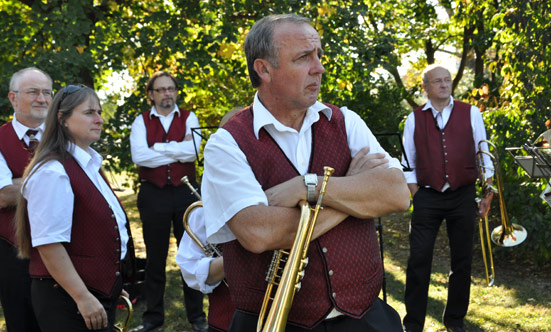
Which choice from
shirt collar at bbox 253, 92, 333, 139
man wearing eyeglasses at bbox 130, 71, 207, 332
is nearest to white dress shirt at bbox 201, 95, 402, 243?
shirt collar at bbox 253, 92, 333, 139

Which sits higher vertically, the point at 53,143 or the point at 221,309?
the point at 53,143

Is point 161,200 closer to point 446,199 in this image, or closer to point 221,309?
point 446,199

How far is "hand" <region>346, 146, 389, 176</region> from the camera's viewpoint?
2.15m

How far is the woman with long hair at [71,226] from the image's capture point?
2820mm

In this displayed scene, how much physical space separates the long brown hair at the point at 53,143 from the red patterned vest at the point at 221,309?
95 centimetres

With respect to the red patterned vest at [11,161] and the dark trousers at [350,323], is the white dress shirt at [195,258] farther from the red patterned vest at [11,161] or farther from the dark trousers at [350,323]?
the red patterned vest at [11,161]

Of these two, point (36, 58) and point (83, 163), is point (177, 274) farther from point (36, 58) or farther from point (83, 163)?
point (83, 163)

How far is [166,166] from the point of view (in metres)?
5.60

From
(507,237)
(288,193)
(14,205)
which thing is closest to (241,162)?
(288,193)

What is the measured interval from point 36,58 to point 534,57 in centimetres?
562

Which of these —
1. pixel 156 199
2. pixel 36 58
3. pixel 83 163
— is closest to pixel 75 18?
pixel 36 58

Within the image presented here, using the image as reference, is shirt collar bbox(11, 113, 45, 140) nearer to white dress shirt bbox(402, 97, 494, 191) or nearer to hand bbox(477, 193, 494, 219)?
white dress shirt bbox(402, 97, 494, 191)

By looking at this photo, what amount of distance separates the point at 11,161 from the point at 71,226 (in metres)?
1.26

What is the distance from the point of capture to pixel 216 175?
2.10 m
